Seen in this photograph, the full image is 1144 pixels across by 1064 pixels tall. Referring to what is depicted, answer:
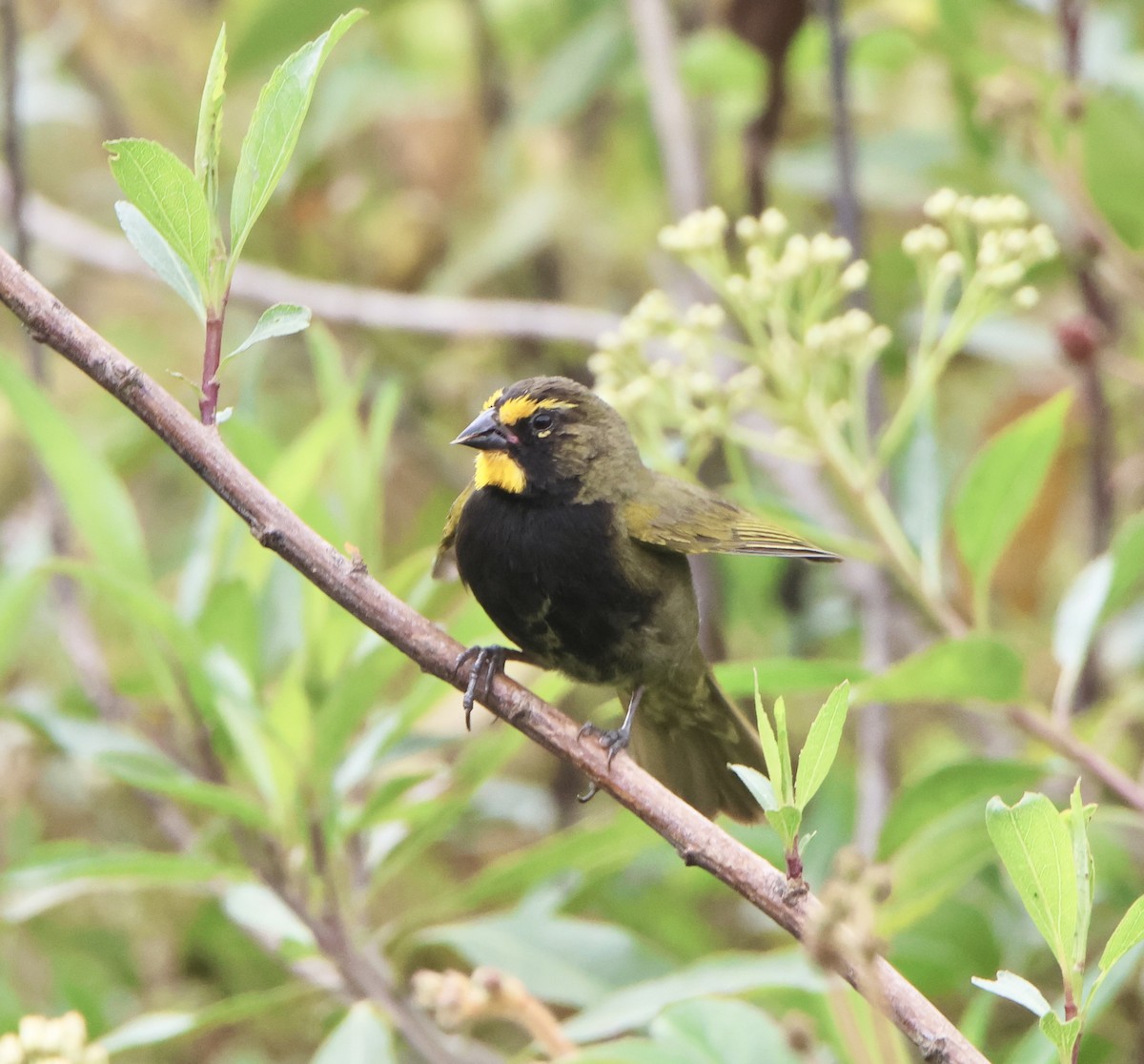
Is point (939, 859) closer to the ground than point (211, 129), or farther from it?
closer to the ground

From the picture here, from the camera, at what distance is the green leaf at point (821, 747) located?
1645 millimetres

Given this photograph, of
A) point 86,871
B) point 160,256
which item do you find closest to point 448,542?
point 86,871

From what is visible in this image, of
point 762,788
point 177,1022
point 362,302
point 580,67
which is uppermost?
point 580,67

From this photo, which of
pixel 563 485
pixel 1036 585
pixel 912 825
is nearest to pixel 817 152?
pixel 1036 585

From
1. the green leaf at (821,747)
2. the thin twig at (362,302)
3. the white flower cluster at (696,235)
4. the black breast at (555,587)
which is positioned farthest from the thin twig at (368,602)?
the thin twig at (362,302)

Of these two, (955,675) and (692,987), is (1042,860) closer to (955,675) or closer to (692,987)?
(955,675)

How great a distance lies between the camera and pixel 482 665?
2584mm

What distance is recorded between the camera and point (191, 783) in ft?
8.90

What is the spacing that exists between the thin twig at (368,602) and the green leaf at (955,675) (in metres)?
0.79

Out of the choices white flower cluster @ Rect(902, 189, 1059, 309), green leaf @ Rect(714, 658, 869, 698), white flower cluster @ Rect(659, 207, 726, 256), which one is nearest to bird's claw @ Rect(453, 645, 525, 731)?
green leaf @ Rect(714, 658, 869, 698)

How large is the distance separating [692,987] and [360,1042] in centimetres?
58

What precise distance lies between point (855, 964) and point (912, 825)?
1.45 meters

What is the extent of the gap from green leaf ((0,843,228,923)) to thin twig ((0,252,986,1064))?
3.47ft

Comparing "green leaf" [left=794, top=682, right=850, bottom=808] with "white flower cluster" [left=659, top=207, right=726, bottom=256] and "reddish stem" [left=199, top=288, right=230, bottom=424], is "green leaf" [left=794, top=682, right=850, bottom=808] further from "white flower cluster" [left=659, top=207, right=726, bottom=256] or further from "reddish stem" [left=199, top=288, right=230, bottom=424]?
"white flower cluster" [left=659, top=207, right=726, bottom=256]
